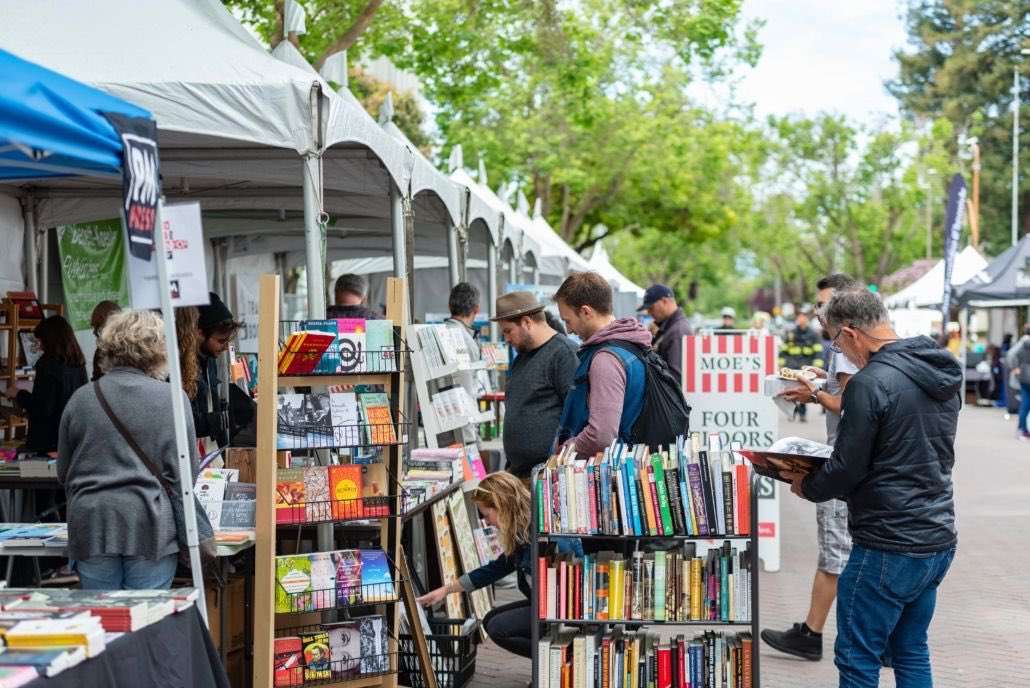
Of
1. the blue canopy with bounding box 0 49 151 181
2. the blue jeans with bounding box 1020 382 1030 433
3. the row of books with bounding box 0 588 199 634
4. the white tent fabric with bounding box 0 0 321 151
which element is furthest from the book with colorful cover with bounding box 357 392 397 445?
the blue jeans with bounding box 1020 382 1030 433

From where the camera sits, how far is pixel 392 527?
229 inches

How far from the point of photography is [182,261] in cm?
453

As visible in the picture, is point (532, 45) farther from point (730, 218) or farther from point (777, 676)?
point (730, 218)

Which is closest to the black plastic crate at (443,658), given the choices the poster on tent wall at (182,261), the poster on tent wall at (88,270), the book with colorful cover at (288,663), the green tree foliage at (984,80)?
the book with colorful cover at (288,663)

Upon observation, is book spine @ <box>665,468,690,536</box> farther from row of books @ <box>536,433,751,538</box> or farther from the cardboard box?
→ the cardboard box

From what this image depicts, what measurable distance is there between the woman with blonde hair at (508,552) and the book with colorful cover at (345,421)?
645mm

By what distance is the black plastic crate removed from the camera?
623 cm

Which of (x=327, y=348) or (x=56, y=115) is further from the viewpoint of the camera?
(x=327, y=348)

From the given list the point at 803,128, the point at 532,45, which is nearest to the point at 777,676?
the point at 532,45

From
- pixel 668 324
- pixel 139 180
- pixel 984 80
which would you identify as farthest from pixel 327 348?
pixel 984 80

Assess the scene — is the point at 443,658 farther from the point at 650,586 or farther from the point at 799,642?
the point at 799,642

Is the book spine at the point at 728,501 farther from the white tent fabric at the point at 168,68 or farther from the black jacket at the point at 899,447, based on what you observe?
the white tent fabric at the point at 168,68

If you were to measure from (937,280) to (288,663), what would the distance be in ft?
98.0

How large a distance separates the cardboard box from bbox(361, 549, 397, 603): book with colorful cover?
0.70 m
